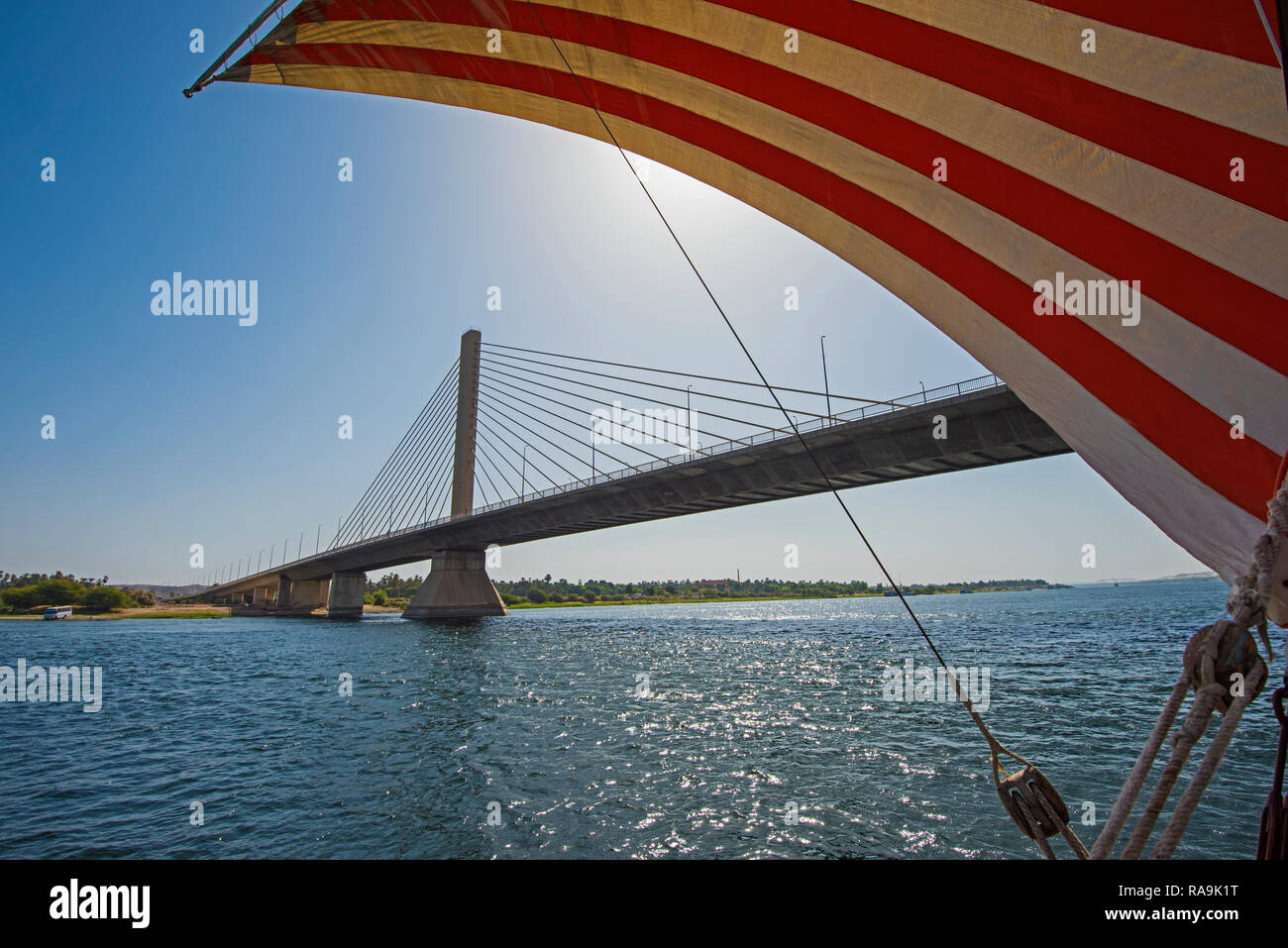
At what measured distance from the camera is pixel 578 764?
991cm

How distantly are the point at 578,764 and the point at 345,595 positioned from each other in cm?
7233

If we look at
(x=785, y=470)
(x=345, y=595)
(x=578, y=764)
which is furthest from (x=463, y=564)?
(x=578, y=764)

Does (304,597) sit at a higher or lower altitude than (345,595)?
lower

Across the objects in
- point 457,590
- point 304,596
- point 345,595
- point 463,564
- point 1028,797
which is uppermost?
point 1028,797

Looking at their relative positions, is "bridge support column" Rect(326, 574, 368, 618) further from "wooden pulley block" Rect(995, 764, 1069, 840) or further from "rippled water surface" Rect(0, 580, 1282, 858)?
"wooden pulley block" Rect(995, 764, 1069, 840)

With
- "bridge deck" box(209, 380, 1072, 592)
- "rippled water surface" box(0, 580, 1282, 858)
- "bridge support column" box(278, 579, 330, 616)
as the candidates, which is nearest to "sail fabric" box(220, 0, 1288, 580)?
"rippled water surface" box(0, 580, 1282, 858)

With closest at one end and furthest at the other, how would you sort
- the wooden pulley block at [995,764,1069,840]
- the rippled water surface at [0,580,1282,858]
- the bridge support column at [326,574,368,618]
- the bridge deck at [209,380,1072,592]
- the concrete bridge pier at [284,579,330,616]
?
the wooden pulley block at [995,764,1069,840], the rippled water surface at [0,580,1282,858], the bridge deck at [209,380,1072,592], the bridge support column at [326,574,368,618], the concrete bridge pier at [284,579,330,616]

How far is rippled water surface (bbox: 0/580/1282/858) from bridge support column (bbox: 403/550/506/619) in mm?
33984

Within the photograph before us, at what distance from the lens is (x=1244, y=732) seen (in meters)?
11.6

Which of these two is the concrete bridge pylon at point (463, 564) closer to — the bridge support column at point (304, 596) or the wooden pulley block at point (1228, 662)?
the bridge support column at point (304, 596)

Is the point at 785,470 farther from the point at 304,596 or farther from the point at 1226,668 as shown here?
the point at 304,596

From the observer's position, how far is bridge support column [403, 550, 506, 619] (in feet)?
182
